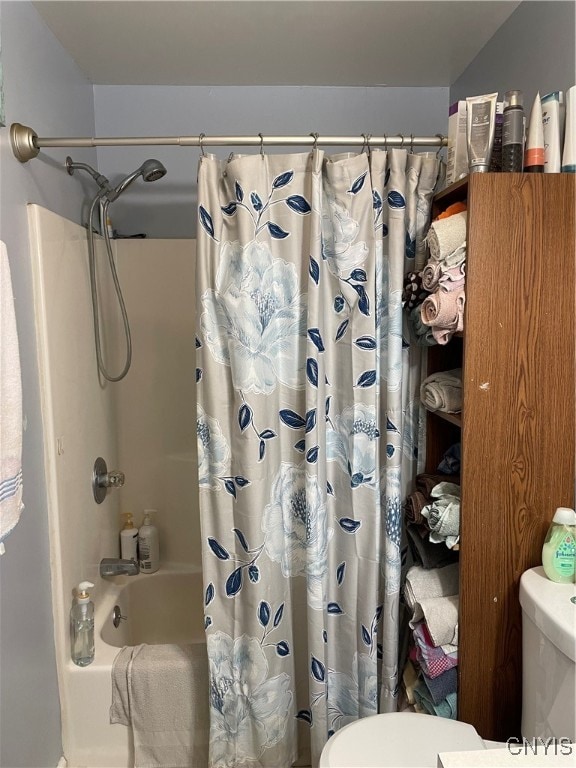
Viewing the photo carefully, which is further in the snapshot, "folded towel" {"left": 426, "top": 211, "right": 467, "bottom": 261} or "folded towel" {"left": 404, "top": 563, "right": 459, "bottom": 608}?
"folded towel" {"left": 404, "top": 563, "right": 459, "bottom": 608}

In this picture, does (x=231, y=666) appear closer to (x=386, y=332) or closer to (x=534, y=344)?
(x=386, y=332)

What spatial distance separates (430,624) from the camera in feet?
5.08

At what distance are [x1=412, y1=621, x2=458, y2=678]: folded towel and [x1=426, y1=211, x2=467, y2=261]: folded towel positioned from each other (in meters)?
0.99

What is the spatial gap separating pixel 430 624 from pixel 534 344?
2.50 feet

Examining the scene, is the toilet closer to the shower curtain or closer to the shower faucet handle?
the shower curtain

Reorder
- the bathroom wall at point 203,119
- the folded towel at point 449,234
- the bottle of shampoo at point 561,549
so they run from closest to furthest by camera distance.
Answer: the bottle of shampoo at point 561,549 → the folded towel at point 449,234 → the bathroom wall at point 203,119

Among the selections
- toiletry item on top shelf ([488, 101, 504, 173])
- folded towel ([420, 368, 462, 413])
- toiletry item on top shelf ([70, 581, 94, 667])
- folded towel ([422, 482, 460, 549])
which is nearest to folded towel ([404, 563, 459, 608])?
folded towel ([422, 482, 460, 549])

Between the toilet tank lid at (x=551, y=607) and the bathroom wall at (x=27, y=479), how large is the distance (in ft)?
4.15

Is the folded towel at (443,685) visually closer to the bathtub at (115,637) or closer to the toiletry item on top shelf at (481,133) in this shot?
the bathtub at (115,637)

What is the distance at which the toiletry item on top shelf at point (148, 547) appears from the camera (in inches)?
96.3

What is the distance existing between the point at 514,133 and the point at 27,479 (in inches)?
61.1

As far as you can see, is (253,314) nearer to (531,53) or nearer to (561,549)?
(561,549)

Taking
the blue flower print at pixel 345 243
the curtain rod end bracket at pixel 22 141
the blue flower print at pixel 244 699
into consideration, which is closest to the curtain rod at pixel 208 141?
the curtain rod end bracket at pixel 22 141

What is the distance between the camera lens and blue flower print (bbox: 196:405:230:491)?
170 cm
